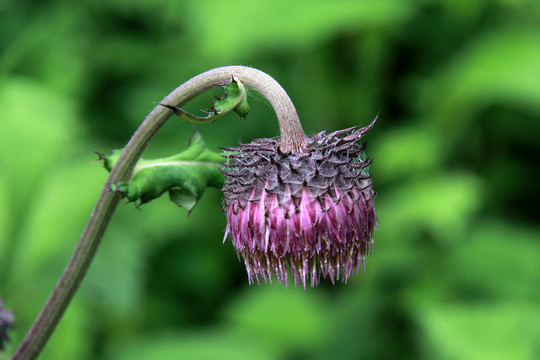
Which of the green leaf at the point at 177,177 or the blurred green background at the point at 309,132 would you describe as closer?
the green leaf at the point at 177,177

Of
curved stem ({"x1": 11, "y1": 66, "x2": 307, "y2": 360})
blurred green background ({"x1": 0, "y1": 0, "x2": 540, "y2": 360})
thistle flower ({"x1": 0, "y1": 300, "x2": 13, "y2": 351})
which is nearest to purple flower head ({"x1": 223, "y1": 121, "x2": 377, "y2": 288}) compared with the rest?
curved stem ({"x1": 11, "y1": 66, "x2": 307, "y2": 360})

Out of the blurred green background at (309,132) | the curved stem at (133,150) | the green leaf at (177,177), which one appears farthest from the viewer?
the blurred green background at (309,132)

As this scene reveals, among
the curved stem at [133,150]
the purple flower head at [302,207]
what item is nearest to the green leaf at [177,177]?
the curved stem at [133,150]

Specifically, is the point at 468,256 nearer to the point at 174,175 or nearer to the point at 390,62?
the point at 390,62

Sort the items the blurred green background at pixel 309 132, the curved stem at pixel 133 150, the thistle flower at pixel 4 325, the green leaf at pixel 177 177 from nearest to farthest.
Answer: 1. the curved stem at pixel 133 150
2. the green leaf at pixel 177 177
3. the thistle flower at pixel 4 325
4. the blurred green background at pixel 309 132

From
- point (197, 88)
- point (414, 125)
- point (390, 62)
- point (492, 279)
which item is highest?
point (390, 62)

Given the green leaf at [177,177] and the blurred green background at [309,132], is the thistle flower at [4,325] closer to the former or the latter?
the green leaf at [177,177]

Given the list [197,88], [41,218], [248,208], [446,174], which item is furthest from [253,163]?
[446,174]

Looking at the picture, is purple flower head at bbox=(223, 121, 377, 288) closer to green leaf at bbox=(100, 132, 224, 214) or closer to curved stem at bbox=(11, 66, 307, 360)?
curved stem at bbox=(11, 66, 307, 360)
